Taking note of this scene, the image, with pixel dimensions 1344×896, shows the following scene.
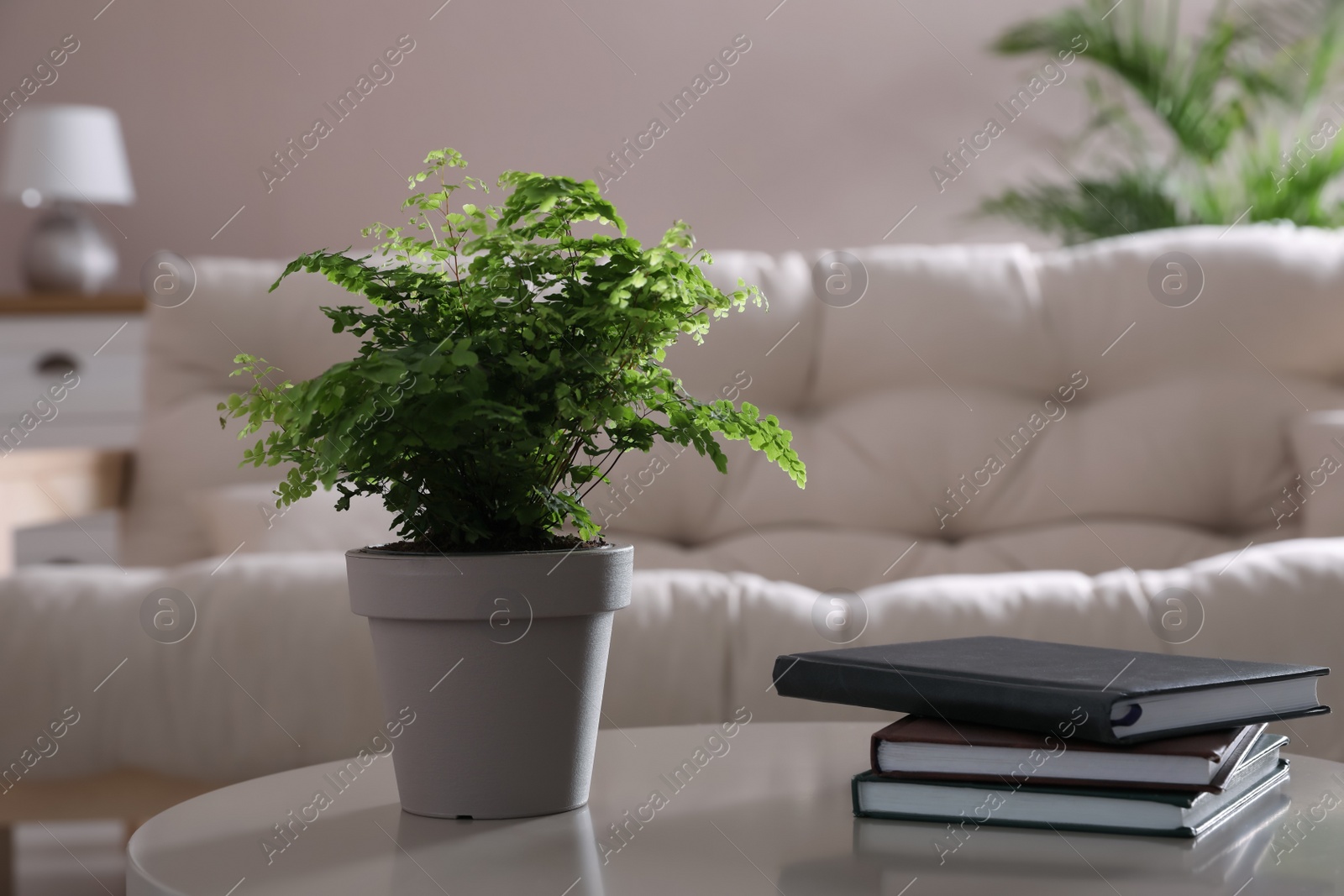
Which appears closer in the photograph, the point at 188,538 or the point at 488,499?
the point at 488,499

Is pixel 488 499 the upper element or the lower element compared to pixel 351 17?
lower

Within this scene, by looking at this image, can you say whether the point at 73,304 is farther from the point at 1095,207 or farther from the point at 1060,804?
the point at 1060,804

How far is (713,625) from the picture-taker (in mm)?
1215

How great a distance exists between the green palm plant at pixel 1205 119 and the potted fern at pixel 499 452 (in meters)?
2.25

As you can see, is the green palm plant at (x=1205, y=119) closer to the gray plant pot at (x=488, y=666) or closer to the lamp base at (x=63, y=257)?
the lamp base at (x=63, y=257)

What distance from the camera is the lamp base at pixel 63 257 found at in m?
2.79

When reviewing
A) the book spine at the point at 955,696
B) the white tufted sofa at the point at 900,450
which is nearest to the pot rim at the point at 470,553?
the book spine at the point at 955,696

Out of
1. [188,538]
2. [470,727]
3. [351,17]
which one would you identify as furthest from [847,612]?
[351,17]

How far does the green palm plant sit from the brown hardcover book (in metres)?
2.23

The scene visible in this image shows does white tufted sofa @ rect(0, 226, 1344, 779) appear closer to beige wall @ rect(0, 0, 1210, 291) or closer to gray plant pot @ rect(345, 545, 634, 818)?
gray plant pot @ rect(345, 545, 634, 818)

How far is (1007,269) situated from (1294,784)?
4.14 ft

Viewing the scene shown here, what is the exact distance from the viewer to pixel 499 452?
0.57 metres

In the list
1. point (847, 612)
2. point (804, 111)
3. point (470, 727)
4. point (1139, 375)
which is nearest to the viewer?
point (470, 727)

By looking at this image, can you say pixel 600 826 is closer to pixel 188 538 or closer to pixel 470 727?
pixel 470 727
